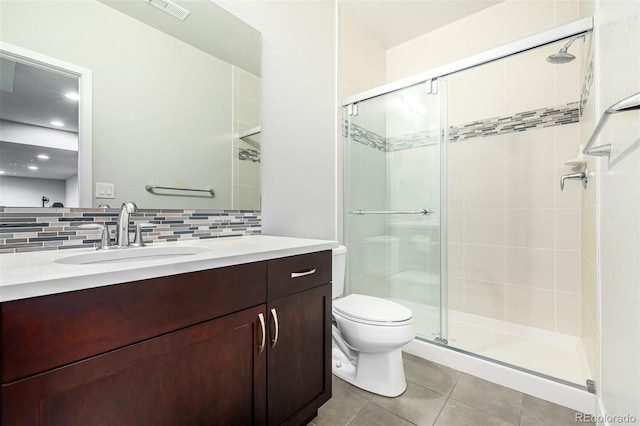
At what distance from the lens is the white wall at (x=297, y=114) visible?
5.49 ft

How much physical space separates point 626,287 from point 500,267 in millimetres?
1592

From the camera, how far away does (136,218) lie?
1.19 meters

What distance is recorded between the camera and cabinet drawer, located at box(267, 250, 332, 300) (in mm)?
1041

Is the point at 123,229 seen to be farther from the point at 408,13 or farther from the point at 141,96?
the point at 408,13

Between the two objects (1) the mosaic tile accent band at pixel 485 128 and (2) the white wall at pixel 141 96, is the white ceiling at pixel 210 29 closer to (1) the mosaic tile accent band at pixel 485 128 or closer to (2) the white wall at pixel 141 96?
(2) the white wall at pixel 141 96

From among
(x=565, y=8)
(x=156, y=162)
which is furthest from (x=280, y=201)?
(x=565, y=8)

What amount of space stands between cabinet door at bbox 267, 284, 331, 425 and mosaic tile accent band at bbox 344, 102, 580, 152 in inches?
49.4

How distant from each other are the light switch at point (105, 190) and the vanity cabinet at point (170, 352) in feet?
1.95

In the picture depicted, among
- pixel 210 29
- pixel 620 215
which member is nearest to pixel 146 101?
pixel 210 29

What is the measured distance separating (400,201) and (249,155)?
1.12 metres

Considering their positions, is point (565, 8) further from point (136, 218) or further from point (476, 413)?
point (136, 218)

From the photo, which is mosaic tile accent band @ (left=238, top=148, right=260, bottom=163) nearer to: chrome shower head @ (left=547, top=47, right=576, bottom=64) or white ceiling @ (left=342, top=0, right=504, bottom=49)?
white ceiling @ (left=342, top=0, right=504, bottom=49)

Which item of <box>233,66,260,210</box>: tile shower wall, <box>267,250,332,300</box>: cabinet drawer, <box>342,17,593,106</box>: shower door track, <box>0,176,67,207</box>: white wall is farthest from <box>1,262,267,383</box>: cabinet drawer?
<box>342,17,593,106</box>: shower door track

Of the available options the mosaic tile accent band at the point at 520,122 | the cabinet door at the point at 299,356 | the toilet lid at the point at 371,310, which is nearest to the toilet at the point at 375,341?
the toilet lid at the point at 371,310
